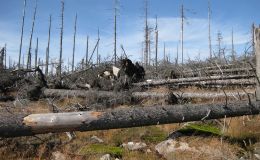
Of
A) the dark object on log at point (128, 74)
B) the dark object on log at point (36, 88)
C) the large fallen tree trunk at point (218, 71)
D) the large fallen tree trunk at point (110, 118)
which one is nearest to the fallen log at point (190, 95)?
the dark object on log at point (128, 74)

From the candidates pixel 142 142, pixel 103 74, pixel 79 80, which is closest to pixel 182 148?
pixel 142 142

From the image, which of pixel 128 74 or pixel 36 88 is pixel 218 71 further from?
pixel 36 88

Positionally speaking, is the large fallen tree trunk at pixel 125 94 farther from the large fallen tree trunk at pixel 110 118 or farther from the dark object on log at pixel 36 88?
the large fallen tree trunk at pixel 110 118

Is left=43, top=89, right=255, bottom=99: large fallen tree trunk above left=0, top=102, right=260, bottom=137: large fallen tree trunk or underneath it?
above

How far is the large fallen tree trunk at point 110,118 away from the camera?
24.3 ft

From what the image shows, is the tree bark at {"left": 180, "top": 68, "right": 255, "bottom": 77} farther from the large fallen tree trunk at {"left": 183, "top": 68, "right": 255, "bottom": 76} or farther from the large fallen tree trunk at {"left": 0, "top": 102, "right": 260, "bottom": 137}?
the large fallen tree trunk at {"left": 0, "top": 102, "right": 260, "bottom": 137}

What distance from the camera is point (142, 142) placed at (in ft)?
29.2

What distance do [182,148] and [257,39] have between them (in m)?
3.85

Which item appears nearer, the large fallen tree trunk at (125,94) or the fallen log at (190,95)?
the fallen log at (190,95)

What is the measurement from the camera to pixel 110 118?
791 centimetres

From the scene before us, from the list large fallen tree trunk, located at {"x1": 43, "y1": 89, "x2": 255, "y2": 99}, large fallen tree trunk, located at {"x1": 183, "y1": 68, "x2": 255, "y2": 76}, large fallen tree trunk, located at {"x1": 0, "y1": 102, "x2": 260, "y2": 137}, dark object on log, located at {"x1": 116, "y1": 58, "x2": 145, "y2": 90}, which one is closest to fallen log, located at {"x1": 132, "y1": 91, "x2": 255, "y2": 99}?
large fallen tree trunk, located at {"x1": 43, "y1": 89, "x2": 255, "y2": 99}

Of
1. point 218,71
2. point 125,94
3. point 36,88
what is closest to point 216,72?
point 218,71

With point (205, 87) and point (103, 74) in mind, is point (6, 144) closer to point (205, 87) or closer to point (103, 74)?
point (103, 74)

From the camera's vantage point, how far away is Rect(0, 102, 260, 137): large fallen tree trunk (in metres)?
7.41
